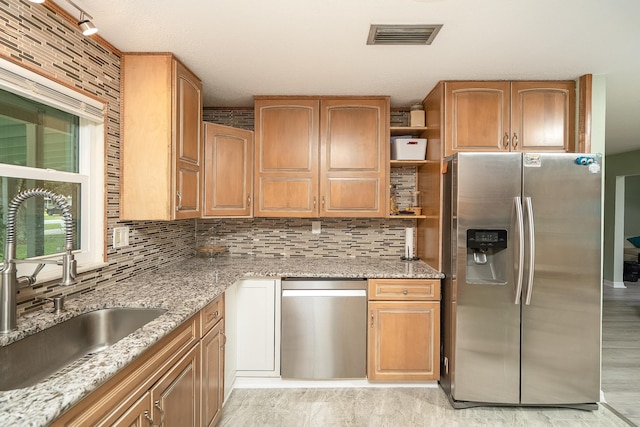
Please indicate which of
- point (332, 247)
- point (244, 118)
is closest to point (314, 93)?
point (244, 118)

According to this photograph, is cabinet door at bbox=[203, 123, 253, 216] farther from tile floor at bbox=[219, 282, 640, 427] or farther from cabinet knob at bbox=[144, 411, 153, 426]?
cabinet knob at bbox=[144, 411, 153, 426]

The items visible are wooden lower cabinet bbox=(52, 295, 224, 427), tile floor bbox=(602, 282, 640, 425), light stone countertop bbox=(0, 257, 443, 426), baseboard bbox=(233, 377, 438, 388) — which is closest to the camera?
light stone countertop bbox=(0, 257, 443, 426)

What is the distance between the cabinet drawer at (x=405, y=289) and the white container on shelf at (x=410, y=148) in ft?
3.41

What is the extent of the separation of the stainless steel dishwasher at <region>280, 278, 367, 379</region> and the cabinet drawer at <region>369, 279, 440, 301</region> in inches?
3.4

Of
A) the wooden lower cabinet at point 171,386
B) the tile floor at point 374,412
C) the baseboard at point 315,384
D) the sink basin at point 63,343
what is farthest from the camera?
the baseboard at point 315,384

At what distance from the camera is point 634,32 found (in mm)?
1802

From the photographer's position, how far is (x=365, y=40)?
1901 mm

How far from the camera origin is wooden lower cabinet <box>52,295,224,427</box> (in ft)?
3.30

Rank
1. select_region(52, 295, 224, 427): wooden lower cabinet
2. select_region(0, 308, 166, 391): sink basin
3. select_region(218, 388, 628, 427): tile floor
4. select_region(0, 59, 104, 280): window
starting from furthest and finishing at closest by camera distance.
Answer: select_region(218, 388, 628, 427): tile floor < select_region(0, 59, 104, 280): window < select_region(0, 308, 166, 391): sink basin < select_region(52, 295, 224, 427): wooden lower cabinet

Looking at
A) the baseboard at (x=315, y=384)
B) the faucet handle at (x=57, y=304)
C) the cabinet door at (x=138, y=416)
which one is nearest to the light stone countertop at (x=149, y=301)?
the faucet handle at (x=57, y=304)

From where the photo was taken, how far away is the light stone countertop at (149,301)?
83 centimetres

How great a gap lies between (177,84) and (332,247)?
181 cm

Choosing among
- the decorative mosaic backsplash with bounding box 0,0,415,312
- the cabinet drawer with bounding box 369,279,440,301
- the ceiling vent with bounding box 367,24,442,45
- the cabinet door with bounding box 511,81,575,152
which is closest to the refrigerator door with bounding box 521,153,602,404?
the cabinet door with bounding box 511,81,575,152

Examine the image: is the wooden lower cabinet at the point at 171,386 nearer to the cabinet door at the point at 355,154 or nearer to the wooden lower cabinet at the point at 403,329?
the wooden lower cabinet at the point at 403,329
